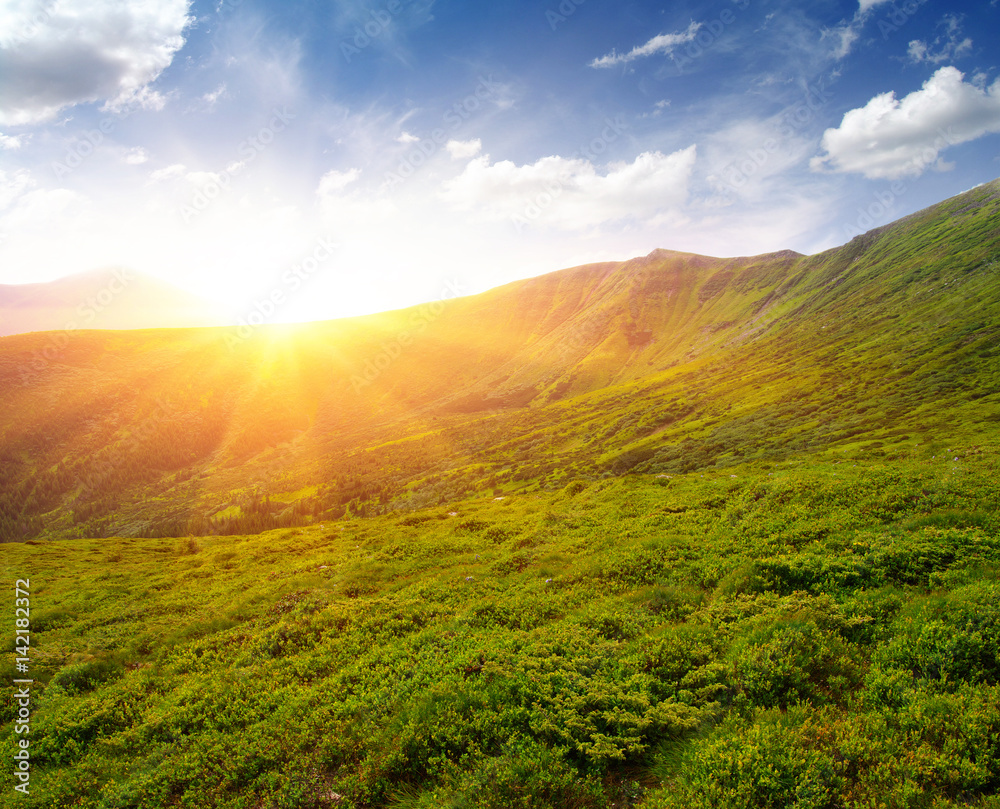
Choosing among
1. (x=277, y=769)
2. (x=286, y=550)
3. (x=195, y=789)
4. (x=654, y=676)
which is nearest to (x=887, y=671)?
(x=654, y=676)

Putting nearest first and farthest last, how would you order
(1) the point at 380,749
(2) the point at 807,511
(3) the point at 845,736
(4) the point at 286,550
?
(3) the point at 845,736 → (1) the point at 380,749 → (2) the point at 807,511 → (4) the point at 286,550

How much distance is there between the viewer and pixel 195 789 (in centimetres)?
995

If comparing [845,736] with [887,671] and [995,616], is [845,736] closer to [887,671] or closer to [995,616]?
[887,671]

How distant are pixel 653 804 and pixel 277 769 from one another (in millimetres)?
8694

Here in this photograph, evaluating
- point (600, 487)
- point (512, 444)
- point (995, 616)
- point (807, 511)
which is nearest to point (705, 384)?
→ point (512, 444)

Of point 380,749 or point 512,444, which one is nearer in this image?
point 380,749

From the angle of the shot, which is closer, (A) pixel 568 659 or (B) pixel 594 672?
(B) pixel 594 672

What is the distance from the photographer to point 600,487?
33844mm

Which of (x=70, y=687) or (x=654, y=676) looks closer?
(x=654, y=676)

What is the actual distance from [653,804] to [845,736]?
3835 mm

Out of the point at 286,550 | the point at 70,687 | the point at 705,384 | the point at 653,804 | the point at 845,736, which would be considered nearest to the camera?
the point at 653,804

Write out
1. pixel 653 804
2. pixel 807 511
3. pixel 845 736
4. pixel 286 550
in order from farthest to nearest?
pixel 286 550, pixel 807 511, pixel 845 736, pixel 653 804

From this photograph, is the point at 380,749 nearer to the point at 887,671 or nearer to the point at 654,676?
the point at 654,676

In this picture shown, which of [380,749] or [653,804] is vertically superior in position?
[653,804]
